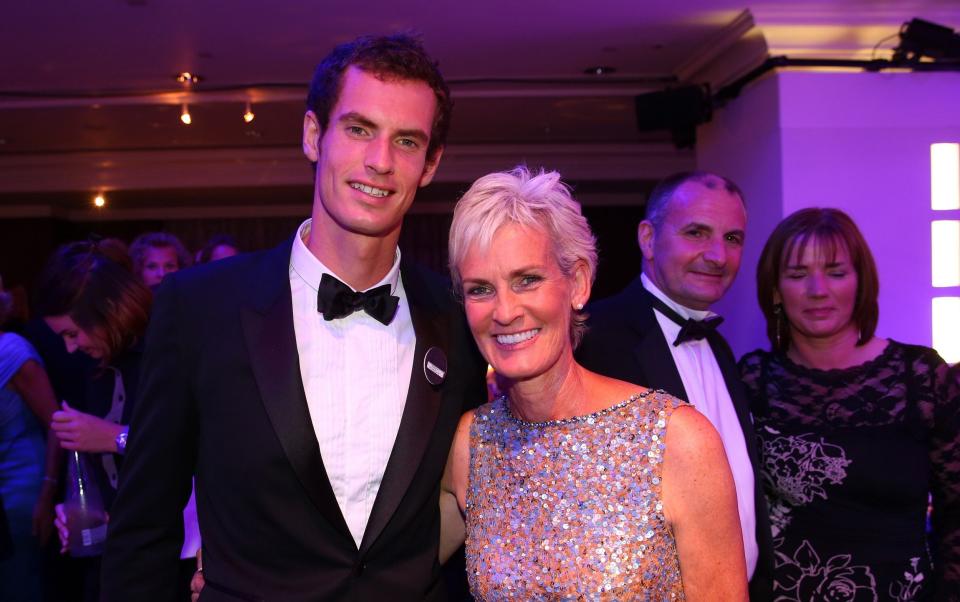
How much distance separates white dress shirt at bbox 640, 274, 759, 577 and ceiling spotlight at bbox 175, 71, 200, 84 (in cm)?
542

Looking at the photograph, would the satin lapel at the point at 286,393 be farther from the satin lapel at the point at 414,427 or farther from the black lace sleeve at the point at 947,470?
the black lace sleeve at the point at 947,470

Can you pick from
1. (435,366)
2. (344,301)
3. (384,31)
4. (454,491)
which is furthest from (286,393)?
(384,31)

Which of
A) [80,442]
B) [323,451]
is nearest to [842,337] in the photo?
[323,451]

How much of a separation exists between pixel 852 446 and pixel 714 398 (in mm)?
406

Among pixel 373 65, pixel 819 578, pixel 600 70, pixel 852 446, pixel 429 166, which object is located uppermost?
pixel 600 70

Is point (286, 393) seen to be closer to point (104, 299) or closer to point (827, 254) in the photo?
point (104, 299)

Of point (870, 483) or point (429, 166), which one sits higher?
point (429, 166)

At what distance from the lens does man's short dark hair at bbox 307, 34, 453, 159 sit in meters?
1.80

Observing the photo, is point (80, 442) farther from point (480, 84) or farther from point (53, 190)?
point (53, 190)

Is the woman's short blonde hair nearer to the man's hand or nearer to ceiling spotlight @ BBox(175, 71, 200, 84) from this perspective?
the man's hand

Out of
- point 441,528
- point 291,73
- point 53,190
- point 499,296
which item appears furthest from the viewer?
point 53,190

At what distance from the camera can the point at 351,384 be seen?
5.80 feet

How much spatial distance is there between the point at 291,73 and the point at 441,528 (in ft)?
18.7

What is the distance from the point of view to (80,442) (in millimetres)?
2756
